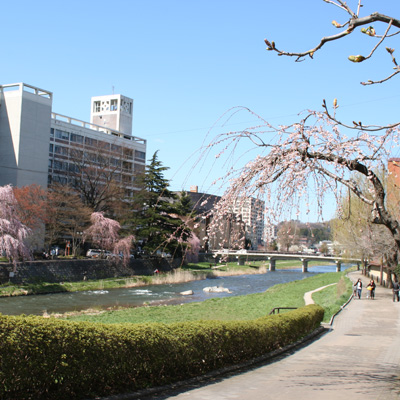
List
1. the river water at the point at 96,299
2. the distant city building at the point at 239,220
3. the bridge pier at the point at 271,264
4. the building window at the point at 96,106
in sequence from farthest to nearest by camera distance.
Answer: the building window at the point at 96,106, the bridge pier at the point at 271,264, the river water at the point at 96,299, the distant city building at the point at 239,220

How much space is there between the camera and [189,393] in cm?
934

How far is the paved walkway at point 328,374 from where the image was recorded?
938cm

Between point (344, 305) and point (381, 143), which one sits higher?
point (381, 143)

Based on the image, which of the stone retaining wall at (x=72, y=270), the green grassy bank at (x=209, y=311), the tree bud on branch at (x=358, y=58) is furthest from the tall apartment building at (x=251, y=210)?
the stone retaining wall at (x=72, y=270)

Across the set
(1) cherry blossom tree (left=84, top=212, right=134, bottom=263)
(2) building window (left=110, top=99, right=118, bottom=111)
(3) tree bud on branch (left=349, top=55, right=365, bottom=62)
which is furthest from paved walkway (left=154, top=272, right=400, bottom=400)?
(2) building window (left=110, top=99, right=118, bottom=111)

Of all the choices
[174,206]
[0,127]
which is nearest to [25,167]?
[0,127]

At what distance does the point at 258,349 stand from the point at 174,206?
1891 inches

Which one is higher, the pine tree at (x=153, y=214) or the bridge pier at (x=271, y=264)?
the pine tree at (x=153, y=214)

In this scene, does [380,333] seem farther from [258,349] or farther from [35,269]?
[35,269]

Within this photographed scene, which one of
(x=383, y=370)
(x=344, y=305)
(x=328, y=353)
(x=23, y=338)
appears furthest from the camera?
(x=344, y=305)

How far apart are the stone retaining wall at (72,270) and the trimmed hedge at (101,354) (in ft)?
106

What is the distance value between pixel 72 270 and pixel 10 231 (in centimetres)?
916

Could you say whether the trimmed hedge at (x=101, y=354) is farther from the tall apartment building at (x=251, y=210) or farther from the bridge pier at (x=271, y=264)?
the bridge pier at (x=271, y=264)

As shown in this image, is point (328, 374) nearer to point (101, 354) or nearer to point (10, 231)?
point (101, 354)
